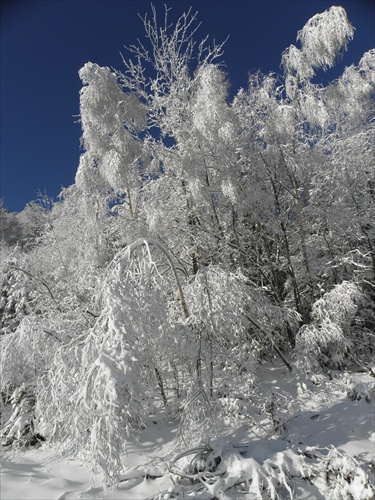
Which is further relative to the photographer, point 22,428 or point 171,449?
point 22,428

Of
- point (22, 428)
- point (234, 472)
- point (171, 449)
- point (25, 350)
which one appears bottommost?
point (234, 472)

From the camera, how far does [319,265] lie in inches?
312

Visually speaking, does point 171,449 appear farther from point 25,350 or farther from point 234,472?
point 25,350

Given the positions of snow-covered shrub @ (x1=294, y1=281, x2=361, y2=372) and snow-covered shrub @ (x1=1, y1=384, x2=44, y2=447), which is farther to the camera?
snow-covered shrub @ (x1=294, y1=281, x2=361, y2=372)

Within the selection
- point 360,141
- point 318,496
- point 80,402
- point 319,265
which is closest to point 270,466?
point 318,496

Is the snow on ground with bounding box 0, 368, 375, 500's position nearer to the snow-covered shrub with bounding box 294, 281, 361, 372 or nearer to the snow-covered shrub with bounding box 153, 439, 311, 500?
the snow-covered shrub with bounding box 153, 439, 311, 500

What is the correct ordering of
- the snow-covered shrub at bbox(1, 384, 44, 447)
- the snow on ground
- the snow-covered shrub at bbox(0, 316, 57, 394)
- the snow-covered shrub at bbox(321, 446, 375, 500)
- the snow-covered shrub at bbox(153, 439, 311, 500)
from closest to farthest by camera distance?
the snow-covered shrub at bbox(321, 446, 375, 500), the snow-covered shrub at bbox(153, 439, 311, 500), the snow on ground, the snow-covered shrub at bbox(0, 316, 57, 394), the snow-covered shrub at bbox(1, 384, 44, 447)

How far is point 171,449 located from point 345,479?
103 inches

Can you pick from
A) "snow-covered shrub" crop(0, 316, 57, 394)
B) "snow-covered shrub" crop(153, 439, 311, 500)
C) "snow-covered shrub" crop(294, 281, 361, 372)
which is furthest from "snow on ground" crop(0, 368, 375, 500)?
"snow-covered shrub" crop(0, 316, 57, 394)

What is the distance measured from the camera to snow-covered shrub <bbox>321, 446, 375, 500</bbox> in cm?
343

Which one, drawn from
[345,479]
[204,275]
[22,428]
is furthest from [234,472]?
[22,428]

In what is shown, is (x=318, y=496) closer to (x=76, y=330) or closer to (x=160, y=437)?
(x=160, y=437)

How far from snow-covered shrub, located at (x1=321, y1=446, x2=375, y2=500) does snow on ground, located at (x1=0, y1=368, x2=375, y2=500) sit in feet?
0.51

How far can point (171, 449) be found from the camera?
16.1 ft
